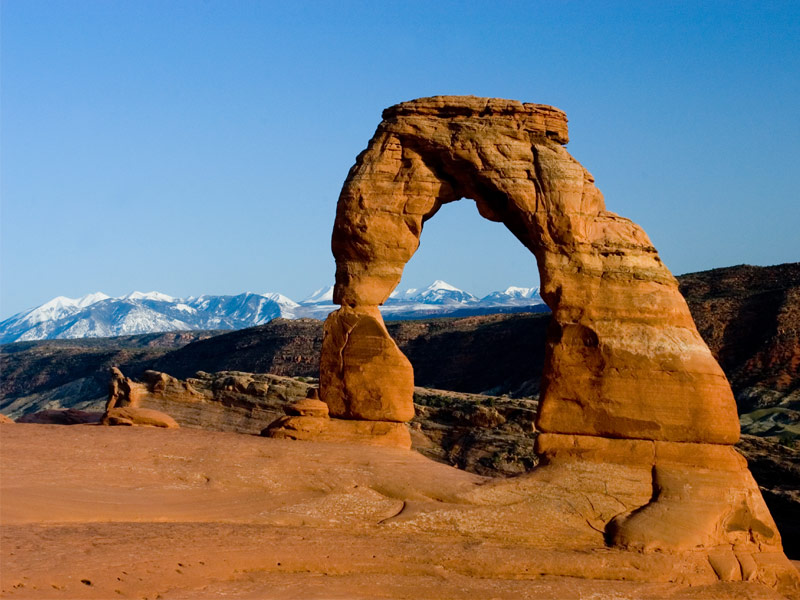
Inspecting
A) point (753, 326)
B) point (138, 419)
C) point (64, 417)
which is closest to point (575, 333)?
point (138, 419)

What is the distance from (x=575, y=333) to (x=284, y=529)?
251 inches

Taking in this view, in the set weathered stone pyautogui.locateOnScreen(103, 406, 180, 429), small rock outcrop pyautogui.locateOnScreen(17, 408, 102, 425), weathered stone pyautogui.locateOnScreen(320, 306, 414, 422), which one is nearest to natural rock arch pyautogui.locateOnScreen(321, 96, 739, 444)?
weathered stone pyautogui.locateOnScreen(320, 306, 414, 422)

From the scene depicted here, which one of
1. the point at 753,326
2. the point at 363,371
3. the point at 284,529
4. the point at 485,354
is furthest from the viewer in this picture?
the point at 485,354

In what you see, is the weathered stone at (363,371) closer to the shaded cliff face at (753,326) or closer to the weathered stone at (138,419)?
the weathered stone at (138,419)

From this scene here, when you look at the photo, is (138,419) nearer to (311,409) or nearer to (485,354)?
(311,409)

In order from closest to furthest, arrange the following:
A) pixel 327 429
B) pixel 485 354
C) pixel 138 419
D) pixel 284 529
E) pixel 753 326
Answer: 1. pixel 284 529
2. pixel 327 429
3. pixel 138 419
4. pixel 753 326
5. pixel 485 354

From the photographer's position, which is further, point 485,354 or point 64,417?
point 485,354

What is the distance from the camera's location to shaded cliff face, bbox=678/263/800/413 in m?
51.7

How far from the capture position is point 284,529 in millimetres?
16719

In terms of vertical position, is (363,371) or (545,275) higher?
(545,275)

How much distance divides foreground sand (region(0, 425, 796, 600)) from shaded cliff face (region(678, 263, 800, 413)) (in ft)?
106

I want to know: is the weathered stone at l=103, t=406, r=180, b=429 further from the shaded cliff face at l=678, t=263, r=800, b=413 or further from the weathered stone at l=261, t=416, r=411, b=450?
the shaded cliff face at l=678, t=263, r=800, b=413

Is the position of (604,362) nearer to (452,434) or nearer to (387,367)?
(387,367)

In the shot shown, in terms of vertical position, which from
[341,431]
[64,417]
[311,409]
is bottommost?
[64,417]
